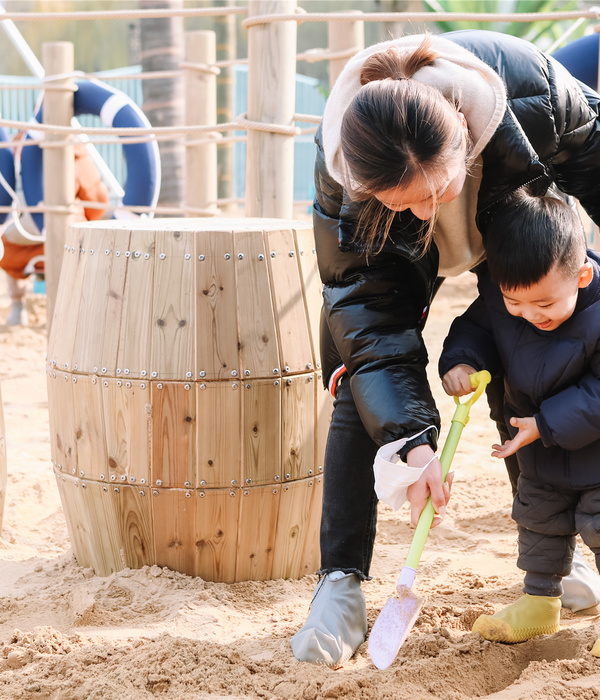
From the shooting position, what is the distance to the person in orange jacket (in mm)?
6359

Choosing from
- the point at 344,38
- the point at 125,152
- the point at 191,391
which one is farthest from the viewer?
the point at 125,152

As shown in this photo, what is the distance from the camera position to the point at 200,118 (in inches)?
195

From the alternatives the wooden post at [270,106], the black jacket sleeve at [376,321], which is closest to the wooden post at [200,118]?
the wooden post at [270,106]

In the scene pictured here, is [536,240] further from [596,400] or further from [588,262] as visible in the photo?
[596,400]

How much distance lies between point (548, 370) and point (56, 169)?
3.30 metres

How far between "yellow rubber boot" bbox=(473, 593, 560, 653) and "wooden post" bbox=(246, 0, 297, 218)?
1.51 meters

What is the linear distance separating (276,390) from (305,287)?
0.29 meters

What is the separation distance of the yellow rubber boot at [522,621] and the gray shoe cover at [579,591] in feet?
0.64

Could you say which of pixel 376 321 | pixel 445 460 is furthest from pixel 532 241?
pixel 445 460

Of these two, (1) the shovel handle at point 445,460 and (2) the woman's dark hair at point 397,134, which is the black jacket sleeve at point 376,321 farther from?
(2) the woman's dark hair at point 397,134

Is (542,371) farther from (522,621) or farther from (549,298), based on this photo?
(522,621)

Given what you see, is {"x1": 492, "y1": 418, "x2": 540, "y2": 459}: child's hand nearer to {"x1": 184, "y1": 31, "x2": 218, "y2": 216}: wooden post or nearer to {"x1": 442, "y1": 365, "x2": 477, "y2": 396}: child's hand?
{"x1": 442, "y1": 365, "x2": 477, "y2": 396}: child's hand

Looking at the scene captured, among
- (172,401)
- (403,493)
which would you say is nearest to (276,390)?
(172,401)

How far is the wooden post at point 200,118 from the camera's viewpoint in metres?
4.89
